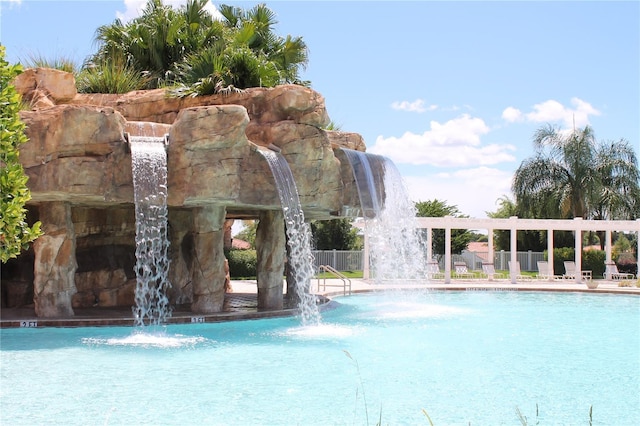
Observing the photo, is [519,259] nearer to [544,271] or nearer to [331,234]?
[544,271]

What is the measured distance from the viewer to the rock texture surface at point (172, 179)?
12.3 meters

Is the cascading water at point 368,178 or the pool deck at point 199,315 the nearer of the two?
the pool deck at point 199,315

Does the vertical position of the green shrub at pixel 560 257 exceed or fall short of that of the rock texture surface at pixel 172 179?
it falls short

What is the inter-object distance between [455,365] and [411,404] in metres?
2.46

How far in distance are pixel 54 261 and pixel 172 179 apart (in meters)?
2.86

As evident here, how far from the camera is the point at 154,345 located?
11133 mm

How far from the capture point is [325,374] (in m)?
9.05

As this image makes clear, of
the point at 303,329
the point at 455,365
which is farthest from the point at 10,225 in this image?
the point at 303,329

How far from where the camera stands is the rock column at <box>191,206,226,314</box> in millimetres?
14148

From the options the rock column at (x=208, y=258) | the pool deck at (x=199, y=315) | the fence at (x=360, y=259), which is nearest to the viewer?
the pool deck at (x=199, y=315)

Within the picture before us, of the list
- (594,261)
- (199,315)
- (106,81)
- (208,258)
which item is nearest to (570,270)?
(594,261)

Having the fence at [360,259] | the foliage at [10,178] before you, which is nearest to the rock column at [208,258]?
the foliage at [10,178]

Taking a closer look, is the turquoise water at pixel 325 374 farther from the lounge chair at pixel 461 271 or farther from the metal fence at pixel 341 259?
the metal fence at pixel 341 259

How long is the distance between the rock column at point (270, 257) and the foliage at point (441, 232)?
26.2 metres
